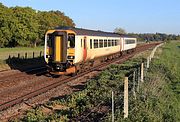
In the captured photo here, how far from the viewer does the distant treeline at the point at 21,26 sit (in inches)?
3348

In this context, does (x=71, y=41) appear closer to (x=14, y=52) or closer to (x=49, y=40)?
(x=49, y=40)

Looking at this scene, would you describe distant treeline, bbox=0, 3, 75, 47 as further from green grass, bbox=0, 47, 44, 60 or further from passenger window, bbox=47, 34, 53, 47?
passenger window, bbox=47, 34, 53, 47

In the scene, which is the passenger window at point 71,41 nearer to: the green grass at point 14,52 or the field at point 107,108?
A: the field at point 107,108

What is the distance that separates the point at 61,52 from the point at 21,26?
66.1m

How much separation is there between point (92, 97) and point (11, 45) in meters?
78.8

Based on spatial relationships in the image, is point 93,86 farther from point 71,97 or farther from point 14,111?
point 14,111

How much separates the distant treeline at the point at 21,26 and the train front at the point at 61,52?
57.3 metres

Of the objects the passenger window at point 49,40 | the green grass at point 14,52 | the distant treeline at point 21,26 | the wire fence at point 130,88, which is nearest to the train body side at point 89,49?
the passenger window at point 49,40

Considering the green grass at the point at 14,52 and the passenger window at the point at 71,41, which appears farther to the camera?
the green grass at the point at 14,52

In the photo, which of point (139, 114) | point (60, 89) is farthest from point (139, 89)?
point (60, 89)

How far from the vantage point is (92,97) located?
15.6 m

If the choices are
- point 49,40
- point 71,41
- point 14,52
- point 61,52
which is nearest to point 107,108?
point 61,52

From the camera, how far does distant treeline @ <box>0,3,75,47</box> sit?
8504cm

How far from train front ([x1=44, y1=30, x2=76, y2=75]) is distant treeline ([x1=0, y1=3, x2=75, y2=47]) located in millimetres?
57285
